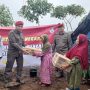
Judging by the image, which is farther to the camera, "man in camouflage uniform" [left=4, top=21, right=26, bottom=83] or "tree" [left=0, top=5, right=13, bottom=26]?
"tree" [left=0, top=5, right=13, bottom=26]

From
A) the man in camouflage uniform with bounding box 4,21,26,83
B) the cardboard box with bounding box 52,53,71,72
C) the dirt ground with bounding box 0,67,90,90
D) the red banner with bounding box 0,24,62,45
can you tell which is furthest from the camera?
the red banner with bounding box 0,24,62,45

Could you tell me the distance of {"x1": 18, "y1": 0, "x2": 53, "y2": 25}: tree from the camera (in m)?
29.2

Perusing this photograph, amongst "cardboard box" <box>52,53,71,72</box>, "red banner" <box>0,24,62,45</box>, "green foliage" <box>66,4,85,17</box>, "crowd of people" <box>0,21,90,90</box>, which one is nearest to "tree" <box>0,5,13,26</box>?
"red banner" <box>0,24,62,45</box>

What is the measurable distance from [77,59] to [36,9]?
22777 millimetres

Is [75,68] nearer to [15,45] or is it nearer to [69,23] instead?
[15,45]

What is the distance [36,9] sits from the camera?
29.4 meters

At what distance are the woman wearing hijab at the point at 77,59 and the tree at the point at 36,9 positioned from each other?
22297mm

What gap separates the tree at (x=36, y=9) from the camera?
29250 millimetres

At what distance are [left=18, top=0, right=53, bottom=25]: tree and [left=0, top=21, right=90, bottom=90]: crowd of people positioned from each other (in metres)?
19.3

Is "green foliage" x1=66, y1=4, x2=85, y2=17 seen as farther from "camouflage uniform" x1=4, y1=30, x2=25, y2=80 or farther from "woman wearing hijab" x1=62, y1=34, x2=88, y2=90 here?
"woman wearing hijab" x1=62, y1=34, x2=88, y2=90

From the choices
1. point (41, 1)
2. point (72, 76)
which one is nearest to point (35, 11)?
point (41, 1)

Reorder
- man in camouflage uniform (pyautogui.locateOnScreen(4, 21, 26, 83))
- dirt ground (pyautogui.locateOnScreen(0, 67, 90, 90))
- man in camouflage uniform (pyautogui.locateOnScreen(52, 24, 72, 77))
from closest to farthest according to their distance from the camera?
man in camouflage uniform (pyautogui.locateOnScreen(4, 21, 26, 83)) < dirt ground (pyautogui.locateOnScreen(0, 67, 90, 90)) < man in camouflage uniform (pyautogui.locateOnScreen(52, 24, 72, 77))

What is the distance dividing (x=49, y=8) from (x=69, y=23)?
289 inches

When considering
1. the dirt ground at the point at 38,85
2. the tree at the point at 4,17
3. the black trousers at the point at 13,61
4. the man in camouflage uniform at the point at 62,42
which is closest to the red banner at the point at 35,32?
the man in camouflage uniform at the point at 62,42
